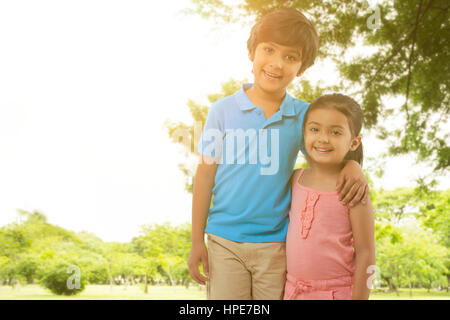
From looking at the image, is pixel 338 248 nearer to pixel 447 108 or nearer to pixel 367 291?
pixel 367 291

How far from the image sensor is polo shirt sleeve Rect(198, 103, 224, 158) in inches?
57.0

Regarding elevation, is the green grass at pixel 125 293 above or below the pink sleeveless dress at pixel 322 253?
below

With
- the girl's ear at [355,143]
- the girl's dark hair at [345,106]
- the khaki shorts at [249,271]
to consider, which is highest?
the girl's dark hair at [345,106]

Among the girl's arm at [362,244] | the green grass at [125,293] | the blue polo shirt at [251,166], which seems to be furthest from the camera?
the green grass at [125,293]

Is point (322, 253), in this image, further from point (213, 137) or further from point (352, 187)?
point (213, 137)

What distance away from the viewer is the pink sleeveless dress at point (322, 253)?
4.23ft

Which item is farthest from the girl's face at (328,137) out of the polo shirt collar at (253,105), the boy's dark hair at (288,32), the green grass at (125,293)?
the green grass at (125,293)

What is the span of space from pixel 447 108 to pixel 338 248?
4.22 metres

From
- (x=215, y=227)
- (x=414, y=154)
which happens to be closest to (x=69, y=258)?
(x=414, y=154)

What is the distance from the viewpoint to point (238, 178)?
140 centimetres

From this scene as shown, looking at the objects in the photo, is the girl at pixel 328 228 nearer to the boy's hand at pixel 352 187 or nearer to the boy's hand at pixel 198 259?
the boy's hand at pixel 352 187

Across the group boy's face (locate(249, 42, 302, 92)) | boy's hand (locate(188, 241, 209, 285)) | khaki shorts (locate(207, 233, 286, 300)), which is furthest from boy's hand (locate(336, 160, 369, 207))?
boy's hand (locate(188, 241, 209, 285))

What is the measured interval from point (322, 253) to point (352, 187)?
218 mm

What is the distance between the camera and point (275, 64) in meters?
1.41
